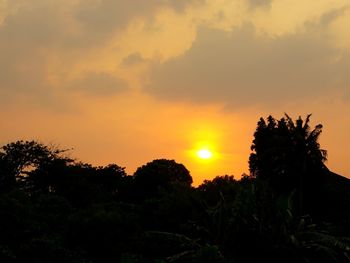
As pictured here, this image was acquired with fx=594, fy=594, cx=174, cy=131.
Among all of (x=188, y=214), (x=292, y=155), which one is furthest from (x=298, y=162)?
(x=188, y=214)

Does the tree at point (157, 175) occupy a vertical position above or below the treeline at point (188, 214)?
above

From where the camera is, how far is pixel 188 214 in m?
36.4

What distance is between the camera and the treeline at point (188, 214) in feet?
81.4

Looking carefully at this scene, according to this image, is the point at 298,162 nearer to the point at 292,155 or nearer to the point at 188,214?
the point at 292,155

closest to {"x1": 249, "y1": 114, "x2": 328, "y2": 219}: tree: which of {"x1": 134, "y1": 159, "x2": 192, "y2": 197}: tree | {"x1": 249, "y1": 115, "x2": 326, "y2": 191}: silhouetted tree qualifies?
{"x1": 249, "y1": 115, "x2": 326, "y2": 191}: silhouetted tree

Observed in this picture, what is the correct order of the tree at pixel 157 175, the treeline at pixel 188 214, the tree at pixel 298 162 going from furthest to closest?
the tree at pixel 157 175 < the tree at pixel 298 162 < the treeline at pixel 188 214

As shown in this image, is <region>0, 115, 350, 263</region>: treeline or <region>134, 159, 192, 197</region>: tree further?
<region>134, 159, 192, 197</region>: tree

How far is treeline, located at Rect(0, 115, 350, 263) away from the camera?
24797mm

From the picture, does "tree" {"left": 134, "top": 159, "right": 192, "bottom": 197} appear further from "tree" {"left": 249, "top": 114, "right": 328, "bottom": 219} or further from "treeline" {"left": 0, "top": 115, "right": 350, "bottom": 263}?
"tree" {"left": 249, "top": 114, "right": 328, "bottom": 219}

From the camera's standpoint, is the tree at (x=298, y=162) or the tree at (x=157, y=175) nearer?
the tree at (x=298, y=162)

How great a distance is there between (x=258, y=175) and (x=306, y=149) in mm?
7422

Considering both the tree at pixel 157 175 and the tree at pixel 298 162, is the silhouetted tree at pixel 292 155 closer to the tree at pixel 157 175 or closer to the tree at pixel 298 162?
the tree at pixel 298 162

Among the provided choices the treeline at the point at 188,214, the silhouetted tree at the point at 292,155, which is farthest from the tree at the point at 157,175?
the silhouetted tree at the point at 292,155

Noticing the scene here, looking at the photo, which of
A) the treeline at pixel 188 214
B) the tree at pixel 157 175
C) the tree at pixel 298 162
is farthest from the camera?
the tree at pixel 157 175
